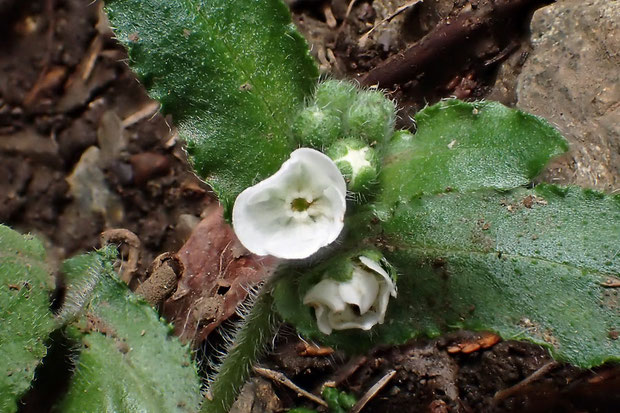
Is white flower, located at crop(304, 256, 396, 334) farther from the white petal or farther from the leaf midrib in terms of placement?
the leaf midrib

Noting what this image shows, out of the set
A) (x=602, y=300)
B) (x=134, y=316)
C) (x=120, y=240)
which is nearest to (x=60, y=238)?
(x=120, y=240)


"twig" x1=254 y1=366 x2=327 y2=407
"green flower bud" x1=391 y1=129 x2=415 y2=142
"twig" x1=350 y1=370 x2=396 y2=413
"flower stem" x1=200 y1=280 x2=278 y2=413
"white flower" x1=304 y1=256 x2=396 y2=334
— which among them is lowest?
"twig" x1=254 y1=366 x2=327 y2=407

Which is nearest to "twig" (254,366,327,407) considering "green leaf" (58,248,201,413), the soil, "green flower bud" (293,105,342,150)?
the soil

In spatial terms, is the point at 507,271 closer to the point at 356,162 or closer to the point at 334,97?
the point at 356,162

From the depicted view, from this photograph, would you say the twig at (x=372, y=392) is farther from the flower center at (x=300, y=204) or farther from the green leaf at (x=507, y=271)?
the flower center at (x=300, y=204)

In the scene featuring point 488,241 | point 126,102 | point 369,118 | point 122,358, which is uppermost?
point 369,118

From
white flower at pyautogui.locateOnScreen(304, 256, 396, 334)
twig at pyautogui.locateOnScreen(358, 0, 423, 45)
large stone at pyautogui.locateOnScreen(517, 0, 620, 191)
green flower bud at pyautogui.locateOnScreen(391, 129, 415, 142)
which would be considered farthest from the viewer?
twig at pyautogui.locateOnScreen(358, 0, 423, 45)

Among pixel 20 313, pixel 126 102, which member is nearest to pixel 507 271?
pixel 20 313

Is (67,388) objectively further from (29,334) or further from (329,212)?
(329,212)
